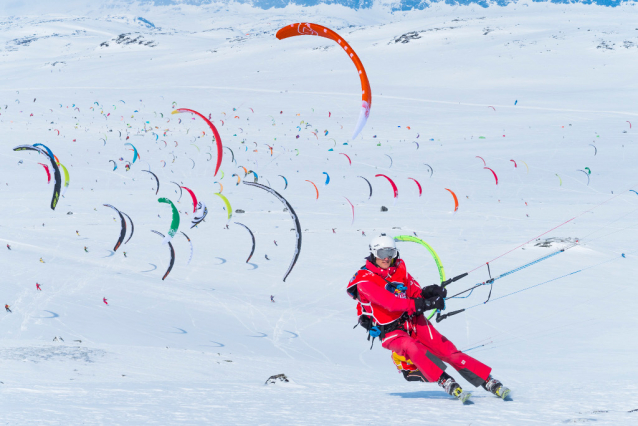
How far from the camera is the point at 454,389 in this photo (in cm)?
600

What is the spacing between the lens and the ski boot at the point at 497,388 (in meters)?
6.01

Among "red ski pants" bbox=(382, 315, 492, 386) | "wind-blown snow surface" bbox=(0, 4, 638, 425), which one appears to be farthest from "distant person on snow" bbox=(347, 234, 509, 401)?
"wind-blown snow surface" bbox=(0, 4, 638, 425)

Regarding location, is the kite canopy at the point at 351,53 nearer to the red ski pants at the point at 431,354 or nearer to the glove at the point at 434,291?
the glove at the point at 434,291

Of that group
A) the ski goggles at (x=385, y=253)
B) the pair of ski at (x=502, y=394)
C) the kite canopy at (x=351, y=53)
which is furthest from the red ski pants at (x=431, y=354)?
the kite canopy at (x=351, y=53)

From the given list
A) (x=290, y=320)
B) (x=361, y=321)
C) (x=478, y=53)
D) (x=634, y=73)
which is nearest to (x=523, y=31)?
(x=478, y=53)

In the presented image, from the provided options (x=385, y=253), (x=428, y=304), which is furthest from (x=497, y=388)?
(x=385, y=253)

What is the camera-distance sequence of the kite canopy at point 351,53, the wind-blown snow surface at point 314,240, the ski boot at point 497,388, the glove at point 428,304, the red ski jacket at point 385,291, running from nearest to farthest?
1. the ski boot at point 497,388
2. the glove at point 428,304
3. the red ski jacket at point 385,291
4. the wind-blown snow surface at point 314,240
5. the kite canopy at point 351,53

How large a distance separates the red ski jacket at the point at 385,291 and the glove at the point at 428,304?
61 mm

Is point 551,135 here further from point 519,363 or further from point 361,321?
point 361,321

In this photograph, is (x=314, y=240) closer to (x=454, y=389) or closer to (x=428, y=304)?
(x=428, y=304)

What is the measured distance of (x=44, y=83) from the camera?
3696 inches

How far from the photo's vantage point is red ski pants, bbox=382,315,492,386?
6.23 m

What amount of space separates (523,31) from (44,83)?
3294 inches

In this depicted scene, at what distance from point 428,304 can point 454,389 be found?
0.89 m
